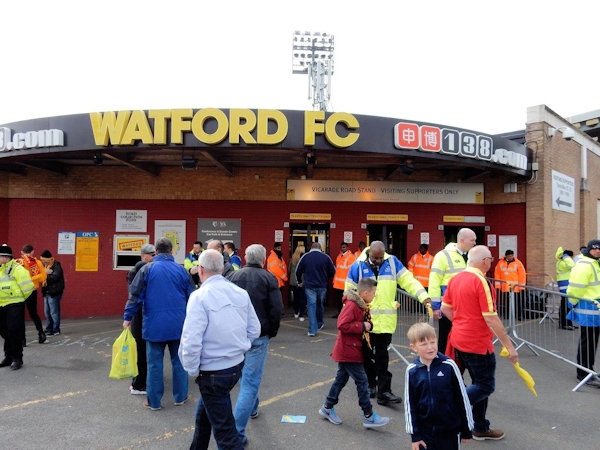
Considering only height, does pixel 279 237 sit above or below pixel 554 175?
below

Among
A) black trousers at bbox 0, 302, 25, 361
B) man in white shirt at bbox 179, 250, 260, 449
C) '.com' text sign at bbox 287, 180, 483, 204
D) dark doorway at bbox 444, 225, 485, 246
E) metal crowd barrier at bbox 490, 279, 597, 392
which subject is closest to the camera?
man in white shirt at bbox 179, 250, 260, 449

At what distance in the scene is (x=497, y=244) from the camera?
12.4m

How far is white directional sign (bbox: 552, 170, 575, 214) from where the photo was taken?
12031 millimetres

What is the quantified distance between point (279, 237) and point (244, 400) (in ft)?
26.4

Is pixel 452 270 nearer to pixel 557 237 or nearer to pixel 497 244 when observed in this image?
pixel 497 244

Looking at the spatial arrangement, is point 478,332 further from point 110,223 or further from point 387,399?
point 110,223

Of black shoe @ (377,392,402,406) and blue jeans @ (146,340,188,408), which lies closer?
blue jeans @ (146,340,188,408)

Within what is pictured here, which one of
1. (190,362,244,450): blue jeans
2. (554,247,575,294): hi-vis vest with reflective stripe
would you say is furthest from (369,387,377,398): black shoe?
(554,247,575,294): hi-vis vest with reflective stripe

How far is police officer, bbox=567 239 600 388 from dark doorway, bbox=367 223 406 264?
636 centimetres

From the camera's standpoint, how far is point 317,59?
36375 millimetres

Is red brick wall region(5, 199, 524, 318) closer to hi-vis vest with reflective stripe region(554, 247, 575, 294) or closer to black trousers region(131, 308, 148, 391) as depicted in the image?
hi-vis vest with reflective stripe region(554, 247, 575, 294)

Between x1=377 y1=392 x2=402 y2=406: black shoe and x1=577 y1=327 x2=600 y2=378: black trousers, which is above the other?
x1=577 y1=327 x2=600 y2=378: black trousers

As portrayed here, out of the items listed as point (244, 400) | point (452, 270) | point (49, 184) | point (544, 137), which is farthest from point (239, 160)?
point (544, 137)

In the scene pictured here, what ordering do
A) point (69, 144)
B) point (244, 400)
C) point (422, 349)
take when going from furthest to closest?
point (69, 144) < point (244, 400) < point (422, 349)
